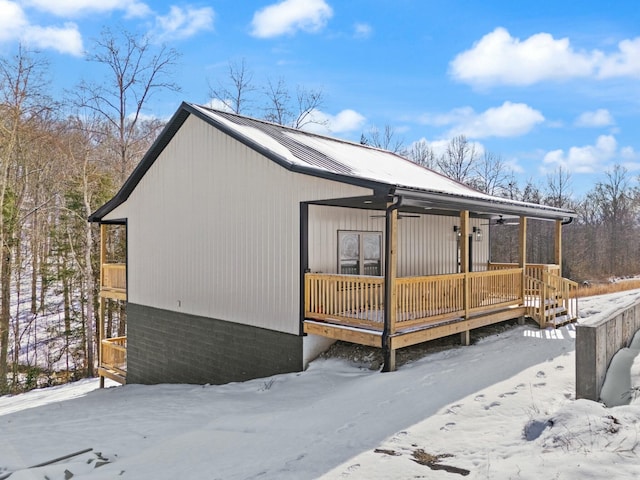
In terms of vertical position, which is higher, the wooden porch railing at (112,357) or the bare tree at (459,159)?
the bare tree at (459,159)

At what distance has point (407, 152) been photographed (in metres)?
37.0

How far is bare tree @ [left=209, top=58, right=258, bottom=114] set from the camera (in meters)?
28.6

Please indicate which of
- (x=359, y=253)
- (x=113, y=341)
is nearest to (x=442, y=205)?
(x=359, y=253)

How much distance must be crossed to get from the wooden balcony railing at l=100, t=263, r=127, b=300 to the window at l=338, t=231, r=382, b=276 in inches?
326

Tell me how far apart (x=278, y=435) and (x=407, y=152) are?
3340cm

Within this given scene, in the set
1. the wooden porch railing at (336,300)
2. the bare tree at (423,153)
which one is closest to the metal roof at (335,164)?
the wooden porch railing at (336,300)

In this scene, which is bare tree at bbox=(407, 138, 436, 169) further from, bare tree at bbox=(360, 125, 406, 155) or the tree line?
the tree line

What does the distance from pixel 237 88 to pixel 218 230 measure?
1974cm

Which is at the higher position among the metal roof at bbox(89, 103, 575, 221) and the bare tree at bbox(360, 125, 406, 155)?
the bare tree at bbox(360, 125, 406, 155)

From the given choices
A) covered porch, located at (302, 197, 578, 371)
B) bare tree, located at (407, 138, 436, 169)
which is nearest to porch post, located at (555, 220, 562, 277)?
covered porch, located at (302, 197, 578, 371)

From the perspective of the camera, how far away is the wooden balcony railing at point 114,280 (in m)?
15.3

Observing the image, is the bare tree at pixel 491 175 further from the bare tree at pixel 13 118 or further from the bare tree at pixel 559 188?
the bare tree at pixel 13 118

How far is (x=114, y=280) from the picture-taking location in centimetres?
1586

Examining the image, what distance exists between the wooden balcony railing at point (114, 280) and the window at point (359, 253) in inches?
326
